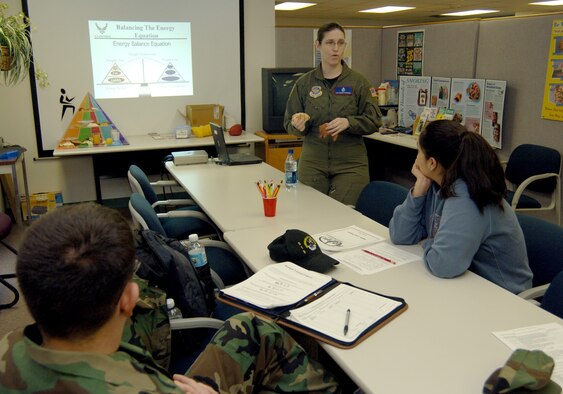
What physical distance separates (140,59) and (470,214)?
13.2 ft

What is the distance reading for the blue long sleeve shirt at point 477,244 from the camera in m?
1.71

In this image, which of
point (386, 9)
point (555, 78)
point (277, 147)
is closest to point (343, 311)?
point (555, 78)

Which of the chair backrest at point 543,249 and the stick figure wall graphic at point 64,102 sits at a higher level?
the stick figure wall graphic at point 64,102

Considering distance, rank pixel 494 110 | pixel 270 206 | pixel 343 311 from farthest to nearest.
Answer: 1. pixel 494 110
2. pixel 270 206
3. pixel 343 311

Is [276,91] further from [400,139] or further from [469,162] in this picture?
[469,162]

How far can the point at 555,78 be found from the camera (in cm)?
355

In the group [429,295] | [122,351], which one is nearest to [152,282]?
[122,351]

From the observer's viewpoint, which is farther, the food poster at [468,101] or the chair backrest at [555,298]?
the food poster at [468,101]

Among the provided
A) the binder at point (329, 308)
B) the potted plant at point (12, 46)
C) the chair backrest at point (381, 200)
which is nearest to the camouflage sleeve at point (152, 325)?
the binder at point (329, 308)

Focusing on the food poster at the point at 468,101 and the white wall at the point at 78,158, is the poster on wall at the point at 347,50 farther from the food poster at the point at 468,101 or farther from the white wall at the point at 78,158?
the food poster at the point at 468,101

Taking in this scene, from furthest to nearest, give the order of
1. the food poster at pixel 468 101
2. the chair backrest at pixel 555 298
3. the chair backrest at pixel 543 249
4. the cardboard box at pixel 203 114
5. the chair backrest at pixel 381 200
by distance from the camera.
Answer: the cardboard box at pixel 203 114, the food poster at pixel 468 101, the chair backrest at pixel 381 200, the chair backrest at pixel 543 249, the chair backrest at pixel 555 298

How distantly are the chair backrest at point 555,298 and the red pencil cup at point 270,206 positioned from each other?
122cm

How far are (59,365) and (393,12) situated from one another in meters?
10.1

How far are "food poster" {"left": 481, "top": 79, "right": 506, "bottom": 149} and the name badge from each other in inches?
59.8
